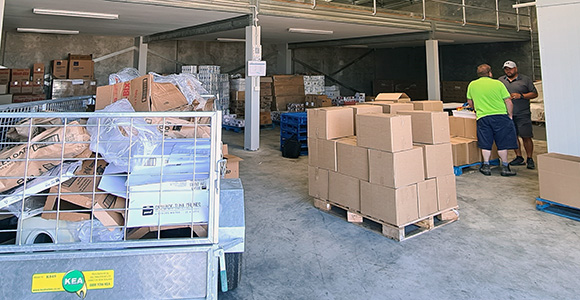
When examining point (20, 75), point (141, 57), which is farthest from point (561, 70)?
point (20, 75)

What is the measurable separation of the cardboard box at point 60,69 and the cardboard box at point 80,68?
4.3 inches

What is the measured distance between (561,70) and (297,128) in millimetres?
4129

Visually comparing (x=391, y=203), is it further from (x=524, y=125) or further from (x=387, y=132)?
(x=524, y=125)

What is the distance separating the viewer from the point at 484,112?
4.77 metres

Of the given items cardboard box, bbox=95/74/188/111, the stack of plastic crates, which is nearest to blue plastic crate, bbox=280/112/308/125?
the stack of plastic crates

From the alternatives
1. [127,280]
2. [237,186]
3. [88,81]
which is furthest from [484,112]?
[88,81]

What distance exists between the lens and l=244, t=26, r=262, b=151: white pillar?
262 inches

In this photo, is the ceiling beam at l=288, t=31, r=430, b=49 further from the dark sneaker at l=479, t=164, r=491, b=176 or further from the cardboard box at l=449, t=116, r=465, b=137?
the dark sneaker at l=479, t=164, r=491, b=176

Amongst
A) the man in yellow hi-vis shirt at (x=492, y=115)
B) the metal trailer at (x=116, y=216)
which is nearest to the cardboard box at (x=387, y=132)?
the metal trailer at (x=116, y=216)

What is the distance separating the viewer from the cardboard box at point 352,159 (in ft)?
10.1

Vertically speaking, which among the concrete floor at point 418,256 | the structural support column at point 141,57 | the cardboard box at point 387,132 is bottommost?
the concrete floor at point 418,256

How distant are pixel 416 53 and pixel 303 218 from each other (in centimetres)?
1214

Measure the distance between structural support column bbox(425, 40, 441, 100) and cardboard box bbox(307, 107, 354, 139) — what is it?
6.12m

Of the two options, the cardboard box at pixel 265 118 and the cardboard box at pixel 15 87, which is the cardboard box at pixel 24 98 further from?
the cardboard box at pixel 265 118
